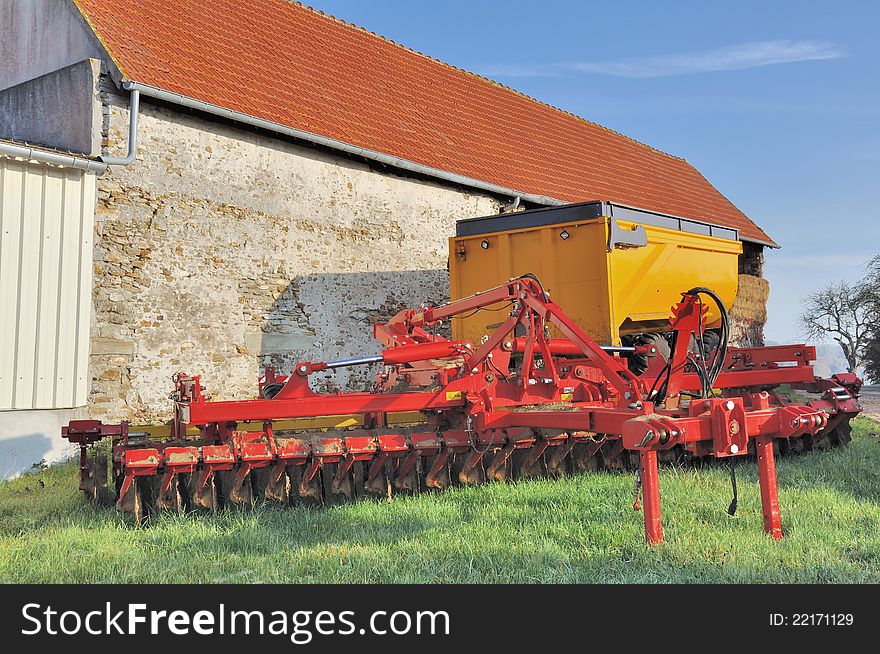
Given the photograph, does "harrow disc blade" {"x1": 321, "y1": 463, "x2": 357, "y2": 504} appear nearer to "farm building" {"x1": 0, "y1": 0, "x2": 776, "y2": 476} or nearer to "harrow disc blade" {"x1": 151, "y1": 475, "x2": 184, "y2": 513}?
"harrow disc blade" {"x1": 151, "y1": 475, "x2": 184, "y2": 513}

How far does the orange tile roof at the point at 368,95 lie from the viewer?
9.66 metres

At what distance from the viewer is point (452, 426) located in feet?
19.9

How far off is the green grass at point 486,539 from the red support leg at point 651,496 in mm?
86

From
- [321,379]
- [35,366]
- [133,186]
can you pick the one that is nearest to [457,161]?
[321,379]

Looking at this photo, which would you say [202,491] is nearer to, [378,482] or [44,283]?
[378,482]

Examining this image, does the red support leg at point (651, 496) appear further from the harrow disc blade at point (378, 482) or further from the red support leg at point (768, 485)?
the harrow disc blade at point (378, 482)

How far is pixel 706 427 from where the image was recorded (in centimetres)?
396

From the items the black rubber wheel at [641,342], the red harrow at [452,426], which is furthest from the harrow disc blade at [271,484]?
the black rubber wheel at [641,342]

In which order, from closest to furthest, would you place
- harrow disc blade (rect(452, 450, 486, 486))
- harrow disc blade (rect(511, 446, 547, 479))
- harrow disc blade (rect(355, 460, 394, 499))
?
harrow disc blade (rect(355, 460, 394, 499))
harrow disc blade (rect(452, 450, 486, 486))
harrow disc blade (rect(511, 446, 547, 479))

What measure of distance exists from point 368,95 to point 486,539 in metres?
10.0

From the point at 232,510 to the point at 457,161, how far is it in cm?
859

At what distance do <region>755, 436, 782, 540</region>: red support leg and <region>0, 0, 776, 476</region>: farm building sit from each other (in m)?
6.59

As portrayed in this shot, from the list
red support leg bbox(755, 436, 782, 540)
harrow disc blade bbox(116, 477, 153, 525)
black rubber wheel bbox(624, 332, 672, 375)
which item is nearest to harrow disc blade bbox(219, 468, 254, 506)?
harrow disc blade bbox(116, 477, 153, 525)

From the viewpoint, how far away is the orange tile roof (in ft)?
31.7
